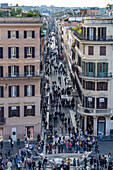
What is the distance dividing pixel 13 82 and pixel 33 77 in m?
3.15

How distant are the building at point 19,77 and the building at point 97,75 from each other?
8.27m

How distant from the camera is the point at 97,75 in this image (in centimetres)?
6488

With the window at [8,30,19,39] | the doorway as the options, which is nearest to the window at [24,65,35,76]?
the window at [8,30,19,39]

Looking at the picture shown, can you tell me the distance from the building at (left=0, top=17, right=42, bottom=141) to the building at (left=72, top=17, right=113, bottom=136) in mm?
8272

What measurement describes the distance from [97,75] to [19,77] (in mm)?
12591

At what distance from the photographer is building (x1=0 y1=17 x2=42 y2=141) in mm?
61125

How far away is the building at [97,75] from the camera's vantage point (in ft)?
211

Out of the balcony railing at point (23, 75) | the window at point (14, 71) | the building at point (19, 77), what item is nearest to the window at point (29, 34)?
the building at point (19, 77)

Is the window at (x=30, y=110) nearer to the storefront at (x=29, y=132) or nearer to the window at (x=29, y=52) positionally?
the storefront at (x=29, y=132)

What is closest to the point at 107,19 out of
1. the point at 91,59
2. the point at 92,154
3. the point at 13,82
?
the point at 91,59

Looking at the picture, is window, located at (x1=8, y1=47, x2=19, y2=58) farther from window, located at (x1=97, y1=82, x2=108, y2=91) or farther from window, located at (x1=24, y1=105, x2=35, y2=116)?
window, located at (x1=97, y1=82, x2=108, y2=91)

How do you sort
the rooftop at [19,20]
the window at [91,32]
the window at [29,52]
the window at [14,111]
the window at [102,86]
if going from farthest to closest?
the window at [102,86], the window at [91,32], the window at [14,111], the window at [29,52], the rooftop at [19,20]

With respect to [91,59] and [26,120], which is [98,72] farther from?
[26,120]

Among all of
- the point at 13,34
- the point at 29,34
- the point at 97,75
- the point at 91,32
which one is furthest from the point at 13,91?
the point at 91,32
